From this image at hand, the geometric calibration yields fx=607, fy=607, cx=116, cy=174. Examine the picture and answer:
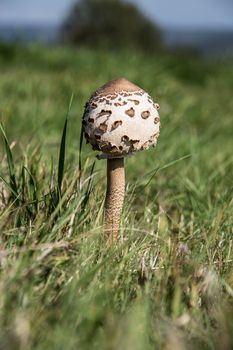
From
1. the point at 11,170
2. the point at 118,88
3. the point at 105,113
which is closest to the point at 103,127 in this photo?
the point at 105,113

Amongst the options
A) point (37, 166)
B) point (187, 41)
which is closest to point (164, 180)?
point (37, 166)

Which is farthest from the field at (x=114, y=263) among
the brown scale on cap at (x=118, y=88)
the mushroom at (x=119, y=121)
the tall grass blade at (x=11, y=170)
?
the brown scale on cap at (x=118, y=88)

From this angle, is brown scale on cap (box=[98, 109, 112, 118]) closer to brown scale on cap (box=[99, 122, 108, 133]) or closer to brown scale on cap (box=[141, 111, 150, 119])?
brown scale on cap (box=[99, 122, 108, 133])

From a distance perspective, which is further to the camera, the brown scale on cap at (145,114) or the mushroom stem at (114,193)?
the mushroom stem at (114,193)

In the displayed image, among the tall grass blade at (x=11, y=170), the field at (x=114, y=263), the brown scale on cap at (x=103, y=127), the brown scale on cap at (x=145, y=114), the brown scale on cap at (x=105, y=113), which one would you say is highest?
the brown scale on cap at (x=105, y=113)

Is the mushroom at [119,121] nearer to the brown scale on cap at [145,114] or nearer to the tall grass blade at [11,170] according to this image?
the brown scale on cap at [145,114]

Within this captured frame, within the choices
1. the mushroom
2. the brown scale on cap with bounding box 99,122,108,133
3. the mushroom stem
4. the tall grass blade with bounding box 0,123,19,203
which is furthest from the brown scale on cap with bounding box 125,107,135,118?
the tall grass blade with bounding box 0,123,19,203

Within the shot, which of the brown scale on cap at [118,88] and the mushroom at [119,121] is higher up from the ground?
the brown scale on cap at [118,88]

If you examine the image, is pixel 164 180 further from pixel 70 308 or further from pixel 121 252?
pixel 70 308
